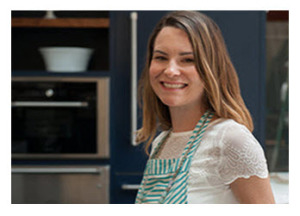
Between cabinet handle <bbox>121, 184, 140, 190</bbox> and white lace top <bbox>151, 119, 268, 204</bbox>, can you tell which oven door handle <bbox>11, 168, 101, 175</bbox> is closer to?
cabinet handle <bbox>121, 184, 140, 190</bbox>

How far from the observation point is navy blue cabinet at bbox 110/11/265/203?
1831 mm

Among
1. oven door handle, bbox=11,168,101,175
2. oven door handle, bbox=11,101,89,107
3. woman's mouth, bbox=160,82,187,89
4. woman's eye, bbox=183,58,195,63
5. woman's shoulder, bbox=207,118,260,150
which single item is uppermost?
woman's eye, bbox=183,58,195,63

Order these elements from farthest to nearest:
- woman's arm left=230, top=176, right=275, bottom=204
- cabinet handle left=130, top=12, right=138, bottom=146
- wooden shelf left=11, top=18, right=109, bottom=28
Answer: wooden shelf left=11, top=18, right=109, bottom=28, cabinet handle left=130, top=12, right=138, bottom=146, woman's arm left=230, top=176, right=275, bottom=204

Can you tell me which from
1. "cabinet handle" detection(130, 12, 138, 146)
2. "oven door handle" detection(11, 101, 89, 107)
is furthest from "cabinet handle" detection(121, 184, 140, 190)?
"oven door handle" detection(11, 101, 89, 107)

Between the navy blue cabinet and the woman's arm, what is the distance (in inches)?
46.4

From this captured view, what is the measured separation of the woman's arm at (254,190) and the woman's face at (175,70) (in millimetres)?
205

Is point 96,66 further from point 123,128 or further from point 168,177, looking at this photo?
point 168,177

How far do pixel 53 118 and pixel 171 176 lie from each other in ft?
4.00

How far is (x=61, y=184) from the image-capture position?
5.98ft

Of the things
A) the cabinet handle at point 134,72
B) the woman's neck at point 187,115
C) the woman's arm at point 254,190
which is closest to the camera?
the woman's arm at point 254,190

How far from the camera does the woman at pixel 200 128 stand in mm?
669

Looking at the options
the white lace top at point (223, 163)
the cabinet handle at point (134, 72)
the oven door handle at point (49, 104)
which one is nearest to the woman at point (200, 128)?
the white lace top at point (223, 163)

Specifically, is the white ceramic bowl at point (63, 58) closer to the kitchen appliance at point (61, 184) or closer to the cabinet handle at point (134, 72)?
the cabinet handle at point (134, 72)
